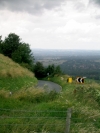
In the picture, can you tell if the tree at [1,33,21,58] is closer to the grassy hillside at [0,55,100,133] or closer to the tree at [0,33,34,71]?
the tree at [0,33,34,71]

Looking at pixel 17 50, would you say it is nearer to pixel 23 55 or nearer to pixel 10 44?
pixel 23 55

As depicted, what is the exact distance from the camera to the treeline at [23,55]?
57.2 meters

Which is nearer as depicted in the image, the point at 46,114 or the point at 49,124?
the point at 49,124

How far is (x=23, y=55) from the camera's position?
60844 mm

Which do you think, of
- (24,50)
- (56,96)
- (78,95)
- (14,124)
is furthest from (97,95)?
(24,50)

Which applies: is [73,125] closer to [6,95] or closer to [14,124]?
[14,124]

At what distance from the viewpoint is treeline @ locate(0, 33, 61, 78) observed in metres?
57.2

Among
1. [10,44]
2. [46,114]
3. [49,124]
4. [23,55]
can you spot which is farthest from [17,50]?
[49,124]

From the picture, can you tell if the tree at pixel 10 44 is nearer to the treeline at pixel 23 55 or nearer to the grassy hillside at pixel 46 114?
the treeline at pixel 23 55

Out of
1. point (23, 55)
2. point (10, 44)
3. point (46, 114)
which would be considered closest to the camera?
point (46, 114)

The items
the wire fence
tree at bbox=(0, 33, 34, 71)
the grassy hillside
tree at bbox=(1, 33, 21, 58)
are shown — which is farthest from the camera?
tree at bbox=(1, 33, 21, 58)

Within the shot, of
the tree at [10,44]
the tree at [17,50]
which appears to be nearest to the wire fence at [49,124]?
the tree at [17,50]

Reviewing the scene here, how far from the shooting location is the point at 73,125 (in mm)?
9797

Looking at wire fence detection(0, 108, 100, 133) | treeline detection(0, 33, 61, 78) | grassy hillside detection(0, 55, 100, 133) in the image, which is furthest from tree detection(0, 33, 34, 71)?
wire fence detection(0, 108, 100, 133)
